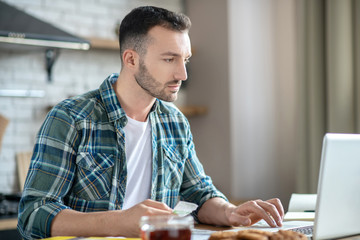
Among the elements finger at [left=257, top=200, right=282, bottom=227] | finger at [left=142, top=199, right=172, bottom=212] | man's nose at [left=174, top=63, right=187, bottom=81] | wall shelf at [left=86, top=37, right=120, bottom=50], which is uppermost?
wall shelf at [left=86, top=37, right=120, bottom=50]

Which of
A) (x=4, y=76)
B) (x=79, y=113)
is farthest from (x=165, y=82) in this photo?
(x=4, y=76)

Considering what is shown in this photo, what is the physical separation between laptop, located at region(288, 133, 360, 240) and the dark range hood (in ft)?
7.40

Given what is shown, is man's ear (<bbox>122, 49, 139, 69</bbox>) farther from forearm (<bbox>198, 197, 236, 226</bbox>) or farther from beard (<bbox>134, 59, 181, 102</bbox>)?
forearm (<bbox>198, 197, 236, 226</bbox>)

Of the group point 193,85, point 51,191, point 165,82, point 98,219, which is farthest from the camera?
point 193,85

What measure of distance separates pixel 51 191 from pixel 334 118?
7.27 feet

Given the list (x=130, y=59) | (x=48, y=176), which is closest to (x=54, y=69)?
(x=130, y=59)

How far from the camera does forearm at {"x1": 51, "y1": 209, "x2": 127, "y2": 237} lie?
4.22 feet

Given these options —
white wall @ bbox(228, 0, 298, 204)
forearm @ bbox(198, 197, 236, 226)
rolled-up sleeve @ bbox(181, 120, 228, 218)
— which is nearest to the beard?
rolled-up sleeve @ bbox(181, 120, 228, 218)

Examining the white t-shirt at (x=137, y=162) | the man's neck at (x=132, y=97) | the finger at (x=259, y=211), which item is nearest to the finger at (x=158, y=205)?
the finger at (x=259, y=211)

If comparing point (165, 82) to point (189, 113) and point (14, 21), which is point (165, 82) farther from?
point (189, 113)

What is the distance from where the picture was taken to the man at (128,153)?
4.77ft

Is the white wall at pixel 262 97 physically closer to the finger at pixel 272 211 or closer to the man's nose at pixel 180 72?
the man's nose at pixel 180 72

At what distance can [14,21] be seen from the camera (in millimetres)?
3051

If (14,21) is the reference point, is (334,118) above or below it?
below
